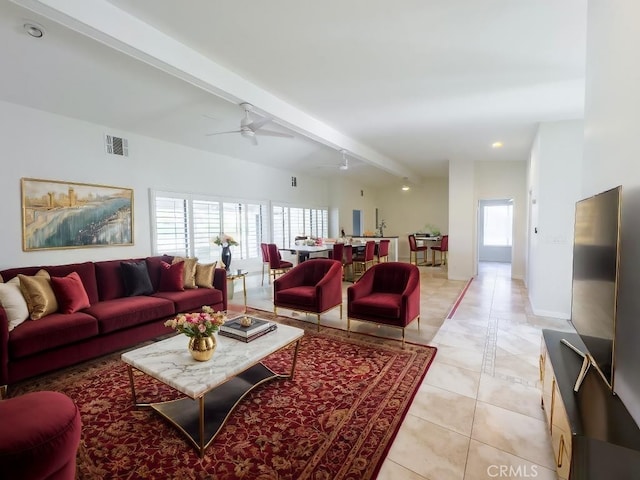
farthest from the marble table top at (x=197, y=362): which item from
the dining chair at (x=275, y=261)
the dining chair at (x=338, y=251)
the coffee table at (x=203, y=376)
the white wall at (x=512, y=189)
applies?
the white wall at (x=512, y=189)

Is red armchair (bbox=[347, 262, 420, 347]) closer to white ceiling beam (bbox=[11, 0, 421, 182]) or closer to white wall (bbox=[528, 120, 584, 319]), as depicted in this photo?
white wall (bbox=[528, 120, 584, 319])

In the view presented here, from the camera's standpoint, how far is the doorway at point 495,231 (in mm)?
9906

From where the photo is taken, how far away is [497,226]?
1013 cm

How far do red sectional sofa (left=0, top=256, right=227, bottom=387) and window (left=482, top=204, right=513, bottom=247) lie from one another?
9.22 meters

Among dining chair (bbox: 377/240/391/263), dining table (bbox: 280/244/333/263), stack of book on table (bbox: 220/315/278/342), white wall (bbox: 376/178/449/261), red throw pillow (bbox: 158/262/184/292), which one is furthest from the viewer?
white wall (bbox: 376/178/449/261)

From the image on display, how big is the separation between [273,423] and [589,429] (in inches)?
68.1

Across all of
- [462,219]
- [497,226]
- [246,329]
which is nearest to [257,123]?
[246,329]

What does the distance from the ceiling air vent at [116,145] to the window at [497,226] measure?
10.1 metres

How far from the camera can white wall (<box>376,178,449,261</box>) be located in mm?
10383

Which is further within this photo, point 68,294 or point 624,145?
point 68,294

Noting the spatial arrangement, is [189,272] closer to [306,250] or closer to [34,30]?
[306,250]

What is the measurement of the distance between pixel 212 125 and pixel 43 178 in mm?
2356

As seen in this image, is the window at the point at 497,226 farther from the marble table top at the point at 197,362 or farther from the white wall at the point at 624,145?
the marble table top at the point at 197,362

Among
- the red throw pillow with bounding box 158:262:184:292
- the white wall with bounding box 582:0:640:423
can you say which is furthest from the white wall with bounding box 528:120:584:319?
the red throw pillow with bounding box 158:262:184:292
